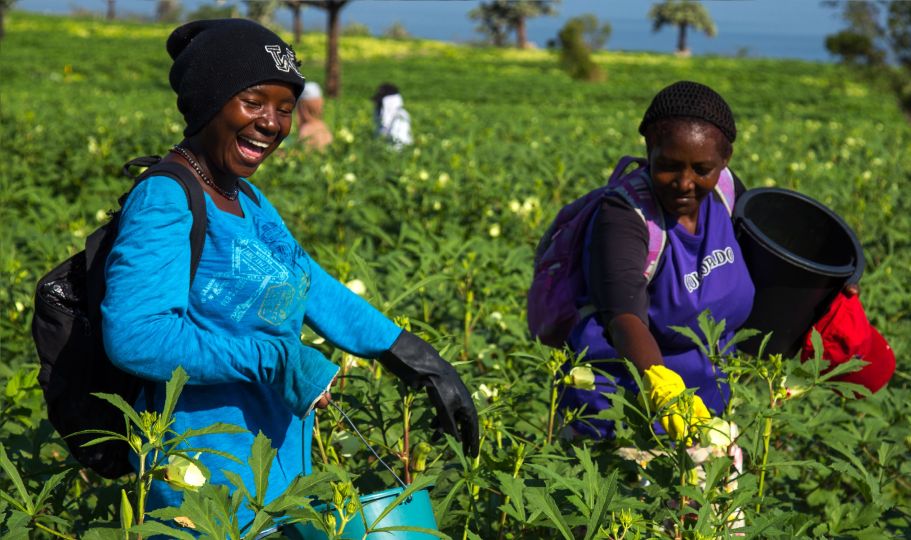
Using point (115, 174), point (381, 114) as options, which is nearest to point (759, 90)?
point (381, 114)

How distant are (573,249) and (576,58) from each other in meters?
44.0

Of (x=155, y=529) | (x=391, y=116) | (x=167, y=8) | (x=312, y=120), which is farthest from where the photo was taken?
(x=167, y=8)

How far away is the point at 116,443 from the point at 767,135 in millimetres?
11056

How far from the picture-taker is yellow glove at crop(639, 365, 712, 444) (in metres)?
1.80

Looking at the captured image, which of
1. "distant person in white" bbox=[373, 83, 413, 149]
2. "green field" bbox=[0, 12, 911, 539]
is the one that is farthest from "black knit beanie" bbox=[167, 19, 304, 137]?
"distant person in white" bbox=[373, 83, 413, 149]

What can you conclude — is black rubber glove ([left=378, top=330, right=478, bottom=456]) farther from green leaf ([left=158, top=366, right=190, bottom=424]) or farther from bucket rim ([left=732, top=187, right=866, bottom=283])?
bucket rim ([left=732, top=187, right=866, bottom=283])

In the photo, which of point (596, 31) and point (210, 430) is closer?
point (210, 430)

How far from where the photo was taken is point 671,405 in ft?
6.01

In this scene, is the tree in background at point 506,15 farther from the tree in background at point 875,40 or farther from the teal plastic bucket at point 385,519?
the teal plastic bucket at point 385,519

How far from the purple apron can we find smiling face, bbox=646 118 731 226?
8cm

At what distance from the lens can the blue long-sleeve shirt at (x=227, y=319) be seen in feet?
5.28

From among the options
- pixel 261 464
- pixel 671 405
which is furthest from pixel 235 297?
pixel 671 405

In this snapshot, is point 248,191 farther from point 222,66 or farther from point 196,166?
point 222,66

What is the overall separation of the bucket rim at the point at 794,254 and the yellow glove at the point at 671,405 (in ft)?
2.27
